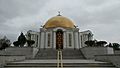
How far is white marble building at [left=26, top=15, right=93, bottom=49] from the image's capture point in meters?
30.0

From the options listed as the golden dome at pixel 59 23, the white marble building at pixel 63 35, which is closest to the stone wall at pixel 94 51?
the white marble building at pixel 63 35

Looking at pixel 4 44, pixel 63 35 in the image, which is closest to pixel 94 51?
pixel 63 35

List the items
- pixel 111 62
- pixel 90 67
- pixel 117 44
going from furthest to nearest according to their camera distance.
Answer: pixel 117 44
pixel 111 62
pixel 90 67

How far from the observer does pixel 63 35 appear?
30156 millimetres

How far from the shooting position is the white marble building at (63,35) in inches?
1183

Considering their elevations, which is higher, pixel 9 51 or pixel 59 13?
pixel 59 13

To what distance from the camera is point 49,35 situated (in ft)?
101

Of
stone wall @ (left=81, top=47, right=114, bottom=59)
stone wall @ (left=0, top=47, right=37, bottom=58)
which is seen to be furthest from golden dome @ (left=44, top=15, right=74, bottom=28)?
stone wall @ (left=81, top=47, right=114, bottom=59)

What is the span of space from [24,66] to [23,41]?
14178 millimetres

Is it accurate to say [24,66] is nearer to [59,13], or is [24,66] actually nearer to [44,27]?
[44,27]

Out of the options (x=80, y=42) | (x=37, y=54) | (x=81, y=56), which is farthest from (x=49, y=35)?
(x=81, y=56)

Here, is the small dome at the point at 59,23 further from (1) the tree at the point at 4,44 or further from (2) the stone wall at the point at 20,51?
(2) the stone wall at the point at 20,51

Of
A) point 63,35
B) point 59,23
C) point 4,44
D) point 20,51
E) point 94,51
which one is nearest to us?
point 94,51

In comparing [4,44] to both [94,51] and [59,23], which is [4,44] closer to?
[59,23]
